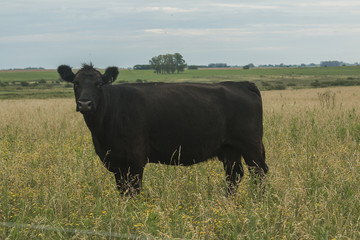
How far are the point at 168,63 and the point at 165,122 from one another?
11933 cm

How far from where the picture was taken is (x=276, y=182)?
15.7 ft

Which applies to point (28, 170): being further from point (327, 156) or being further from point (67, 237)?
point (327, 156)

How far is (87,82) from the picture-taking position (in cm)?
509

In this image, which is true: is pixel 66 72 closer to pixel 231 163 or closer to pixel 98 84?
pixel 98 84

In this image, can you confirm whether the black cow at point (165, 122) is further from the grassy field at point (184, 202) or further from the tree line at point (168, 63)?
the tree line at point (168, 63)

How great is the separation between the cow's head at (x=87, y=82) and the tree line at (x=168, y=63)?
387ft

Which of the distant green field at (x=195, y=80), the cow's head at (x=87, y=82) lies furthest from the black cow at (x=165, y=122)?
the distant green field at (x=195, y=80)

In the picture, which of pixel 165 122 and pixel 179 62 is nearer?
pixel 165 122

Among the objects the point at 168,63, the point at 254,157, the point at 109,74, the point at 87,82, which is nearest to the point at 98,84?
the point at 87,82

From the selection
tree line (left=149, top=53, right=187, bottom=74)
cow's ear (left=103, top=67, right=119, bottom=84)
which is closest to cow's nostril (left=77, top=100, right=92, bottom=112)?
cow's ear (left=103, top=67, right=119, bottom=84)

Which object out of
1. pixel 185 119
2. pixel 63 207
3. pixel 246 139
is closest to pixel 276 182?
pixel 246 139

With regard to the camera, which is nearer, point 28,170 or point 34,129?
point 28,170

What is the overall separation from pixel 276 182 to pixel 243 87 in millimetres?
1879

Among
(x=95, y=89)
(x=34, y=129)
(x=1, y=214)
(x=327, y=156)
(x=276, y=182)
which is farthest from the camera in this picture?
(x=34, y=129)
